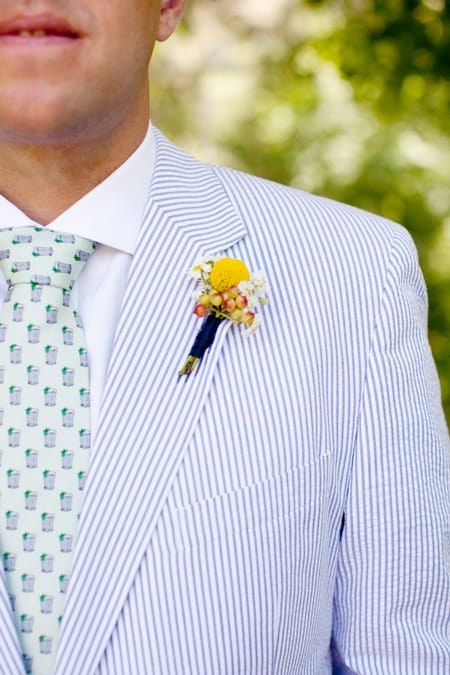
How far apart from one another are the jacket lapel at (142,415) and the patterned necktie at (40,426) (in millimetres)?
43

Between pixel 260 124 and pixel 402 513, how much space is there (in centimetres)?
393

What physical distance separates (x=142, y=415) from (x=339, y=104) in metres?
3.52

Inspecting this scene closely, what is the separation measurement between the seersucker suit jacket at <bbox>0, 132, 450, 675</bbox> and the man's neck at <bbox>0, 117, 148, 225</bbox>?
0.13 meters

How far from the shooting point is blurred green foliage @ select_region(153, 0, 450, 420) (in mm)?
3531

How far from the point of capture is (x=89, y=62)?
160 centimetres

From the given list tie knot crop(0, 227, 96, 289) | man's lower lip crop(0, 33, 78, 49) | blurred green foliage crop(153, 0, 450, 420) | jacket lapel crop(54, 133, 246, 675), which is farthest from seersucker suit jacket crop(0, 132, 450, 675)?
blurred green foliage crop(153, 0, 450, 420)

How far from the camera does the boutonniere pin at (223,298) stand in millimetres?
1642

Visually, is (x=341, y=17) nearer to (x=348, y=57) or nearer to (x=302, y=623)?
(x=348, y=57)

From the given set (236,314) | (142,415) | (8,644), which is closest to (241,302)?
(236,314)

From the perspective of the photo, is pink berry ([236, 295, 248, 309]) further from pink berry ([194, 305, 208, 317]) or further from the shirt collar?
the shirt collar

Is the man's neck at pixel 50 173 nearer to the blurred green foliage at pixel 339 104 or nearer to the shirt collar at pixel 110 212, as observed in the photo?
the shirt collar at pixel 110 212

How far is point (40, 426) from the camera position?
156 cm

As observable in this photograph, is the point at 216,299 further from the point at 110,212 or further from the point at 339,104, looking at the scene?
the point at 339,104

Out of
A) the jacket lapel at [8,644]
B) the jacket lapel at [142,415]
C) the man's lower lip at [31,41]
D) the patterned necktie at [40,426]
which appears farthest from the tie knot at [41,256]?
the jacket lapel at [8,644]
